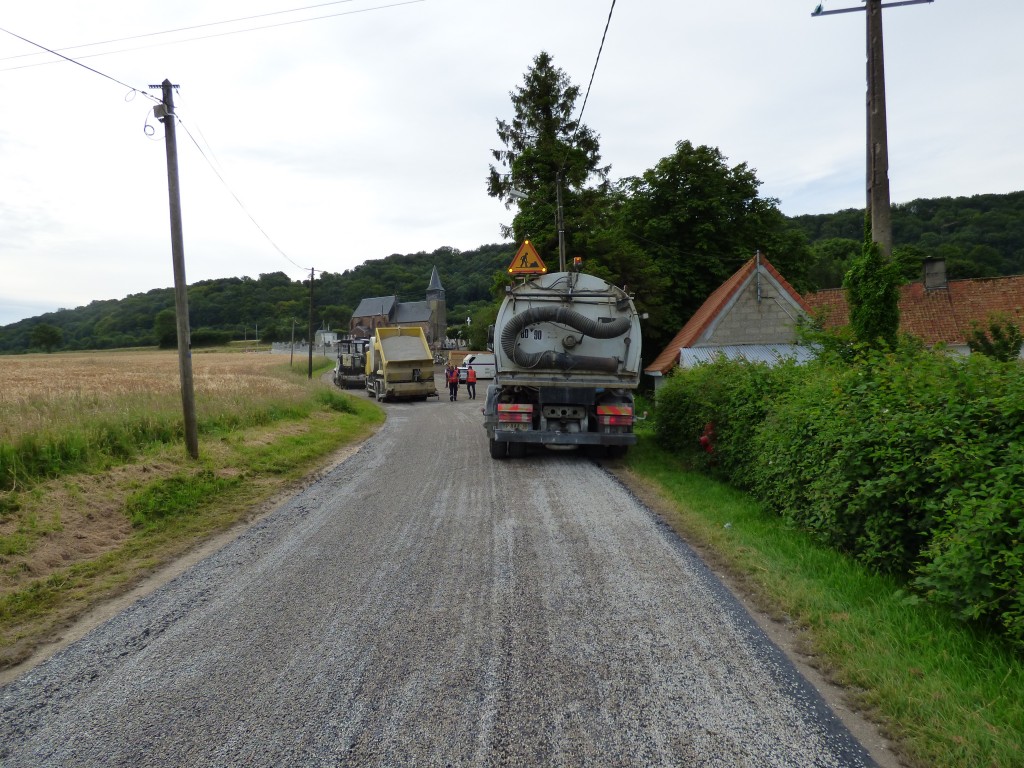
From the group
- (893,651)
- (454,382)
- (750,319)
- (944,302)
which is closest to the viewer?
(893,651)

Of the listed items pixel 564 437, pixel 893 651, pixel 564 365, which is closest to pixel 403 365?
pixel 564 365

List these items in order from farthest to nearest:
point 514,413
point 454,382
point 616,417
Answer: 1. point 454,382
2. point 514,413
3. point 616,417

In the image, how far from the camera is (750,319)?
21.5 m

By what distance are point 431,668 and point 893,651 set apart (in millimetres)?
2637

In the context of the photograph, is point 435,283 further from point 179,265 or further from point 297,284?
point 179,265

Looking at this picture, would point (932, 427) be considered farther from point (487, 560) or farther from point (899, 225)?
point (899, 225)

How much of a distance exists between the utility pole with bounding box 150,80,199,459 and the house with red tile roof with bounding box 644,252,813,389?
14806 millimetres

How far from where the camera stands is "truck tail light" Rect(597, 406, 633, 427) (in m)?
11.2

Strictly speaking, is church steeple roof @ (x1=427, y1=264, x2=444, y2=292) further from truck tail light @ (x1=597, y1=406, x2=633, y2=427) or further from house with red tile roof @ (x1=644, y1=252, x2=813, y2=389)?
truck tail light @ (x1=597, y1=406, x2=633, y2=427)

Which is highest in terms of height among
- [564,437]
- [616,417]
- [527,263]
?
[527,263]

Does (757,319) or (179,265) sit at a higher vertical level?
(179,265)

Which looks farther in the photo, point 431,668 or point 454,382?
point 454,382

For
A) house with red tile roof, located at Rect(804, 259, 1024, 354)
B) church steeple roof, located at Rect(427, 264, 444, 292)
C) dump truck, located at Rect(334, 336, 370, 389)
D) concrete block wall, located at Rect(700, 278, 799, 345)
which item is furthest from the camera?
church steeple roof, located at Rect(427, 264, 444, 292)

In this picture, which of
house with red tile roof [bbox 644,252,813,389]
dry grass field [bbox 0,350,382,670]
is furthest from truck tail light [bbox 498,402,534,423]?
house with red tile roof [bbox 644,252,813,389]
